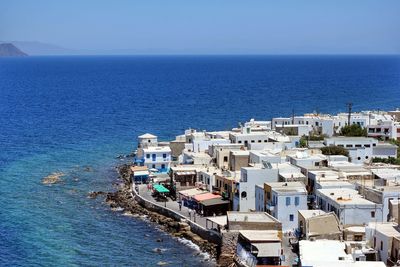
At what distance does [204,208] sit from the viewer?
48844 millimetres

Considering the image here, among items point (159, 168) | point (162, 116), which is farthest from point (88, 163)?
point (162, 116)

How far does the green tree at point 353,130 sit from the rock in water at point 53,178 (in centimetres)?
3135

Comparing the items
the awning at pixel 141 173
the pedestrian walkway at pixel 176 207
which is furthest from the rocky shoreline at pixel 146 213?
the awning at pixel 141 173

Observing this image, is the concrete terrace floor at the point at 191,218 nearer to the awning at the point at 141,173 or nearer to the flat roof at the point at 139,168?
the awning at the point at 141,173

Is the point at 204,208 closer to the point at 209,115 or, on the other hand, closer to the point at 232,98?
the point at 209,115

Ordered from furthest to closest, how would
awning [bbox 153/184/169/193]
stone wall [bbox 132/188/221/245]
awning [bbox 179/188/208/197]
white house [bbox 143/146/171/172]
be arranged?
white house [bbox 143/146/171/172]
awning [bbox 153/184/169/193]
awning [bbox 179/188/208/197]
stone wall [bbox 132/188/221/245]

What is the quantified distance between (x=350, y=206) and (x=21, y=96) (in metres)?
139

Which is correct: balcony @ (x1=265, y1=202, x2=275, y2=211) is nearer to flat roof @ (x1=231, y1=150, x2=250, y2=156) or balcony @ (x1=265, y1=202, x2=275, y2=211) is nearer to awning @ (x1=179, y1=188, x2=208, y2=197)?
awning @ (x1=179, y1=188, x2=208, y2=197)

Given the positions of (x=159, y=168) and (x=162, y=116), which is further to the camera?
(x=162, y=116)

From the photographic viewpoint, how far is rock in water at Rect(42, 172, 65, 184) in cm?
6425

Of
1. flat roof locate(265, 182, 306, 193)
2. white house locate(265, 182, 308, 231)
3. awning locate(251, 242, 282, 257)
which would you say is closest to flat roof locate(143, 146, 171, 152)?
flat roof locate(265, 182, 306, 193)

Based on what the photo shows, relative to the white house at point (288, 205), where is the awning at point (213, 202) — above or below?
below

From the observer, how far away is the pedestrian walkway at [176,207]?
47.6 m

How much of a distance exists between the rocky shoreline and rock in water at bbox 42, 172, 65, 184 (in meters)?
6.15
